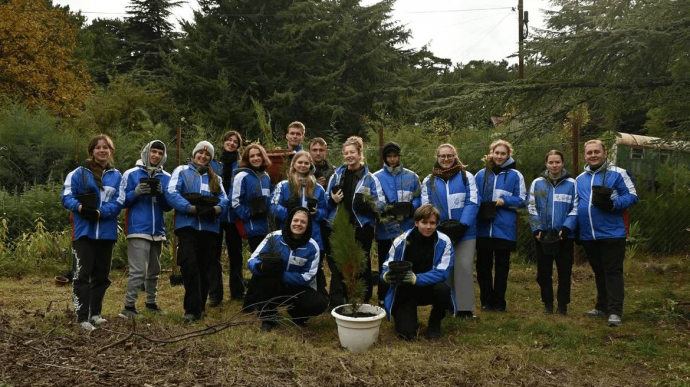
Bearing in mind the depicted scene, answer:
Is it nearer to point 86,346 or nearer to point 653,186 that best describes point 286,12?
point 653,186

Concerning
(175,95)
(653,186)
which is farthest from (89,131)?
(653,186)

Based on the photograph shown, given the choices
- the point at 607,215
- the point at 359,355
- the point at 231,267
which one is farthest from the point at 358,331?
A: the point at 607,215

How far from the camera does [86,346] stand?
4297 millimetres

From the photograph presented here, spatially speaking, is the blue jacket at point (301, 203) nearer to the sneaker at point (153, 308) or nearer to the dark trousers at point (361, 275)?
the dark trousers at point (361, 275)

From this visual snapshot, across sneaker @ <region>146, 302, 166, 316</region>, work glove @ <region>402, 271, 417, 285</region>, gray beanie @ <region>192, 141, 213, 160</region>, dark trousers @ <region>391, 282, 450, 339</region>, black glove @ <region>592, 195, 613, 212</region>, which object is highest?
gray beanie @ <region>192, 141, 213, 160</region>

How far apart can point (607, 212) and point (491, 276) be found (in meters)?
1.34

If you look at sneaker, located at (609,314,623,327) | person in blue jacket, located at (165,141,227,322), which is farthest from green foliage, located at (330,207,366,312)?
sneaker, located at (609,314,623,327)

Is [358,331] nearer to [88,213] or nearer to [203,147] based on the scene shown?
[203,147]

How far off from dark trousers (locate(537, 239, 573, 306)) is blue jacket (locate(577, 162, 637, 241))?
233 mm

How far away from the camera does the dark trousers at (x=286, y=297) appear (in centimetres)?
509

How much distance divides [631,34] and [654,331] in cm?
269

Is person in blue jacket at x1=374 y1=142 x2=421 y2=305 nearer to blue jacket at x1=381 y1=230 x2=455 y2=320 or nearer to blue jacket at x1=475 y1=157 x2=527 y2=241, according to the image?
blue jacket at x1=381 y1=230 x2=455 y2=320

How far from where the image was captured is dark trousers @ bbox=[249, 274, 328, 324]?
509cm

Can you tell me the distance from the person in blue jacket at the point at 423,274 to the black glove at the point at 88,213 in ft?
8.36
